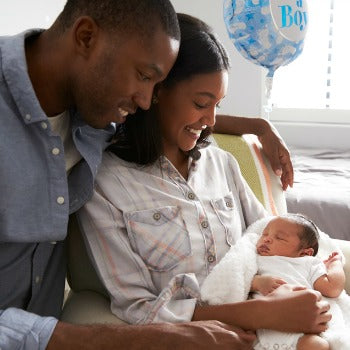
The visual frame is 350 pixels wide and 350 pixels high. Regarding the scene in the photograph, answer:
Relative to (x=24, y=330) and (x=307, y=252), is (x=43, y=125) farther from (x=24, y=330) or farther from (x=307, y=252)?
(x=307, y=252)

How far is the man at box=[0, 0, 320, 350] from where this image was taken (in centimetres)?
112

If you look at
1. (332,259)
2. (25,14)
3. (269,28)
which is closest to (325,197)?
(269,28)

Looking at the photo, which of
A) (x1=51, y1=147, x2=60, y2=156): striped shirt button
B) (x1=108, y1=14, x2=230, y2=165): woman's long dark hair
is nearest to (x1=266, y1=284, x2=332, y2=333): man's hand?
(x1=108, y1=14, x2=230, y2=165): woman's long dark hair

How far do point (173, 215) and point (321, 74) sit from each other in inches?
131

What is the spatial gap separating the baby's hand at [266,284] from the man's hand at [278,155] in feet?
1.82

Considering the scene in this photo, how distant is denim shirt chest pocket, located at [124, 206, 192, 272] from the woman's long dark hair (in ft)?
0.52

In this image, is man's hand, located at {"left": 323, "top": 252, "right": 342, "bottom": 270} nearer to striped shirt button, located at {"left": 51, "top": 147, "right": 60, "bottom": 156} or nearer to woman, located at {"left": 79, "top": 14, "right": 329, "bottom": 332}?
woman, located at {"left": 79, "top": 14, "right": 329, "bottom": 332}

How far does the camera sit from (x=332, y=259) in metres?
1.51

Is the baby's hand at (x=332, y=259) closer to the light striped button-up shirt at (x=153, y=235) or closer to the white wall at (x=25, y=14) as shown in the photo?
the light striped button-up shirt at (x=153, y=235)

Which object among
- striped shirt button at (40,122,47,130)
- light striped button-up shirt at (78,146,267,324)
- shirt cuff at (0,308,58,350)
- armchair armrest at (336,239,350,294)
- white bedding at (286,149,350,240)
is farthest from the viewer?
white bedding at (286,149,350,240)

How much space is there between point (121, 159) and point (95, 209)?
179 mm

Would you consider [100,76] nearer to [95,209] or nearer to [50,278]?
[95,209]

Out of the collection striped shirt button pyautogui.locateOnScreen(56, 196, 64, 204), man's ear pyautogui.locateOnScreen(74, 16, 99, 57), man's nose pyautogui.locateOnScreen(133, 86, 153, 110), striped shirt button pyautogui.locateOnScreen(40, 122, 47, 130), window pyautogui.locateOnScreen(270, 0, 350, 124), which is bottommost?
window pyautogui.locateOnScreen(270, 0, 350, 124)

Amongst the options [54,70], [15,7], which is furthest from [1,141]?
[15,7]
